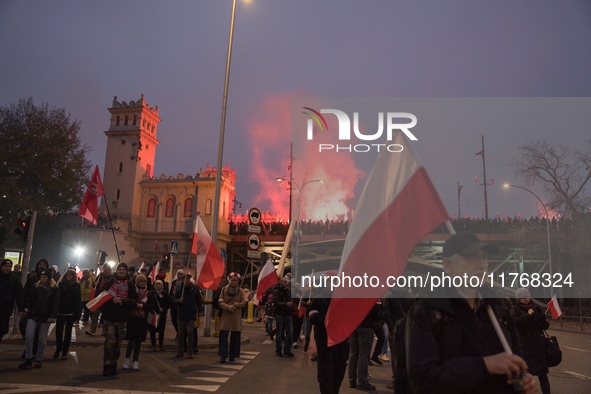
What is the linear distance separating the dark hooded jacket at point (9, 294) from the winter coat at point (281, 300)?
5.50 metres

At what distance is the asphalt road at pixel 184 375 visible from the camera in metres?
7.36

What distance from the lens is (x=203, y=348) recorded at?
41.2 feet

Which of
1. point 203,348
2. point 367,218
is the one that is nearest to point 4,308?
point 203,348

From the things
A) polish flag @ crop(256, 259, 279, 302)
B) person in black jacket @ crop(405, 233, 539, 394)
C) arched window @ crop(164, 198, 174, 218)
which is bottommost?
person in black jacket @ crop(405, 233, 539, 394)

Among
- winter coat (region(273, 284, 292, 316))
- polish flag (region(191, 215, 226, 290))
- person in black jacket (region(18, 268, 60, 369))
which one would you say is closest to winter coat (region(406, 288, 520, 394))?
person in black jacket (region(18, 268, 60, 369))

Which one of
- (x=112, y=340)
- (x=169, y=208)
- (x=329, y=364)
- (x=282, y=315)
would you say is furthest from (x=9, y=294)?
(x=169, y=208)

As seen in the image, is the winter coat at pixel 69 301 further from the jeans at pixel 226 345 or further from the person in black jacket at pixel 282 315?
the person in black jacket at pixel 282 315

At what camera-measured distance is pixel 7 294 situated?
877 centimetres

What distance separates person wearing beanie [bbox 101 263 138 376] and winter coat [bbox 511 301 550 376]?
6.39 meters

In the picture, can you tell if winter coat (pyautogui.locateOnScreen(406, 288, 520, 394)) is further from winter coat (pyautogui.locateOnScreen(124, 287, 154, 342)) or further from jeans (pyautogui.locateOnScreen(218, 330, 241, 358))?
jeans (pyautogui.locateOnScreen(218, 330, 241, 358))

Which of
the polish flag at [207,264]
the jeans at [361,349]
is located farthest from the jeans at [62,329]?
the jeans at [361,349]

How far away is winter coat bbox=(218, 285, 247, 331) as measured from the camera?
34.2ft

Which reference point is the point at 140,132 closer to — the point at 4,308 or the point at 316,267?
the point at 316,267

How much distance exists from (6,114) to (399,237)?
37.8 metres
